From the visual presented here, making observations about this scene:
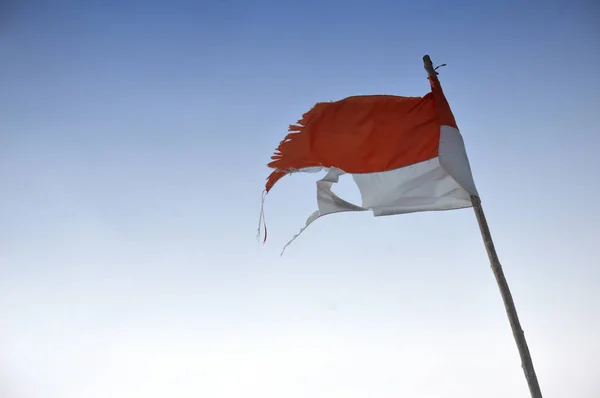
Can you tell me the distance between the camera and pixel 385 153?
774 cm

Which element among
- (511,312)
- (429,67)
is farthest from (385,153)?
(511,312)

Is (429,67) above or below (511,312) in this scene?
above

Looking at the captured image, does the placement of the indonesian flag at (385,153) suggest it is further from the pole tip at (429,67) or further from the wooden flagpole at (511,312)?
the wooden flagpole at (511,312)

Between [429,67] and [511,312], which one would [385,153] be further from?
[511,312]

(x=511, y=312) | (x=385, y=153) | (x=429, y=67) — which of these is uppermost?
(x=429, y=67)

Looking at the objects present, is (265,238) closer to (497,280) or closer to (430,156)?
(430,156)

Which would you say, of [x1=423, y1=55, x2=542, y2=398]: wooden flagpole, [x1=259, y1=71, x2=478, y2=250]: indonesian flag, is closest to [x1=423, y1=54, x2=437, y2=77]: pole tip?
[x1=259, y1=71, x2=478, y2=250]: indonesian flag

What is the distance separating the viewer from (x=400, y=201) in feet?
24.3

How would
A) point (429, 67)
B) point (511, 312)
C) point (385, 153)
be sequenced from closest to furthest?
1. point (511, 312)
2. point (429, 67)
3. point (385, 153)

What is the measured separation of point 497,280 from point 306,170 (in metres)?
3.63

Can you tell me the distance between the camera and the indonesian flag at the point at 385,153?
720 cm

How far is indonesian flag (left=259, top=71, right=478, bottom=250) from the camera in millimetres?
7203

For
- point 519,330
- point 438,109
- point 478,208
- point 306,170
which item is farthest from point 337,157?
point 519,330

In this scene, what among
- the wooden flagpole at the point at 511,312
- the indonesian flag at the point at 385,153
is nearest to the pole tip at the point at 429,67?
the indonesian flag at the point at 385,153
